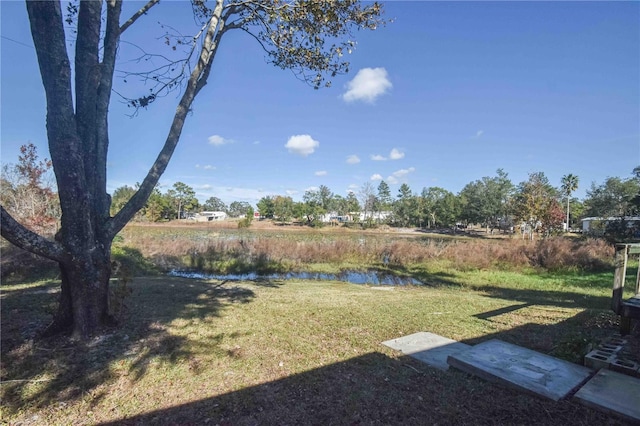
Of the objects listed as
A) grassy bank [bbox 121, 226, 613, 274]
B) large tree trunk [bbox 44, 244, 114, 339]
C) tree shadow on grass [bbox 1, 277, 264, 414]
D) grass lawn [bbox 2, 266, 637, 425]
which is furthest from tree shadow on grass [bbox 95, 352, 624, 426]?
grassy bank [bbox 121, 226, 613, 274]

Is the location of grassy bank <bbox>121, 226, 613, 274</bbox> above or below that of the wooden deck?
below

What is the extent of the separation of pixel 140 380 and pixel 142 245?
13.7 m

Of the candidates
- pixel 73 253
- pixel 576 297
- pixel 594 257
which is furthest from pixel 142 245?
pixel 594 257

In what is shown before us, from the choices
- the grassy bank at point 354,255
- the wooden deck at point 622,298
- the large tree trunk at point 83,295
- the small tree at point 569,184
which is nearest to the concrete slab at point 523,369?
the wooden deck at point 622,298

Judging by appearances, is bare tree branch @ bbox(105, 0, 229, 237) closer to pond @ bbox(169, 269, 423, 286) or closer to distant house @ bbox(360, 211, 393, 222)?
pond @ bbox(169, 269, 423, 286)

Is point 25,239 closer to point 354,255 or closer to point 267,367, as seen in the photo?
point 267,367

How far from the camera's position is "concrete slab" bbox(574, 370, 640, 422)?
7.36 feet

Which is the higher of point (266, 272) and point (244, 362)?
point (244, 362)

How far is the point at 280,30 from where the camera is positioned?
5355 millimetres

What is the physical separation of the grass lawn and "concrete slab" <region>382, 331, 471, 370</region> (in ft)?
0.55

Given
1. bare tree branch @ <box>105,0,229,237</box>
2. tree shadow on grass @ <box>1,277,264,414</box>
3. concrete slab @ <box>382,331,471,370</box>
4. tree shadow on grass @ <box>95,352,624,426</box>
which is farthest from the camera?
bare tree branch @ <box>105,0,229,237</box>

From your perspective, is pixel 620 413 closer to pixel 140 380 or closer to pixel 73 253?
pixel 140 380

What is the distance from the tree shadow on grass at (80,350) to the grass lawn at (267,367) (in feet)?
0.04

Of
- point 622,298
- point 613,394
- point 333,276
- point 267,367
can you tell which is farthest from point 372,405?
point 333,276
